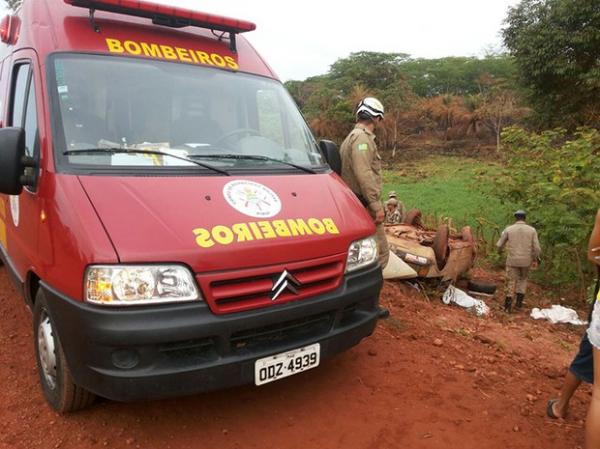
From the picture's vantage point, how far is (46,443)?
111 inches

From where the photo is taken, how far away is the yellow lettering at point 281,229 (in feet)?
9.17

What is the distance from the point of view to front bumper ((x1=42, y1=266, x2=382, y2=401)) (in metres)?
2.38

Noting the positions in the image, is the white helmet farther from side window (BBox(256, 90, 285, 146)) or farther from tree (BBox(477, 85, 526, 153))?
tree (BBox(477, 85, 526, 153))

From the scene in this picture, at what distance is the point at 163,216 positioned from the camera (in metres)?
2.61

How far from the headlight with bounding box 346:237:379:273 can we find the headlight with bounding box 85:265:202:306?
1.09 meters

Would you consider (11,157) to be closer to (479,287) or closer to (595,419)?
(595,419)

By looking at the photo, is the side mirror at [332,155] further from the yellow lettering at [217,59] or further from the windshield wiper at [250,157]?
the yellow lettering at [217,59]

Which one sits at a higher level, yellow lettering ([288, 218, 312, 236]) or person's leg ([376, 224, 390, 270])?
yellow lettering ([288, 218, 312, 236])

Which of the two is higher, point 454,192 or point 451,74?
point 451,74

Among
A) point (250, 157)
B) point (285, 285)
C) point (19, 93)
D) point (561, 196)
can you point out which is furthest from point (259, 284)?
point (561, 196)

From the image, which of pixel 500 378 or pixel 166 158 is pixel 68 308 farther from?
pixel 500 378

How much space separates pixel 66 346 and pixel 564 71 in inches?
775

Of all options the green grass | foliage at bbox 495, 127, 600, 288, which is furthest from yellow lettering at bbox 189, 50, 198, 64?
the green grass

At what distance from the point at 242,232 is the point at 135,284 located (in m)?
0.61
